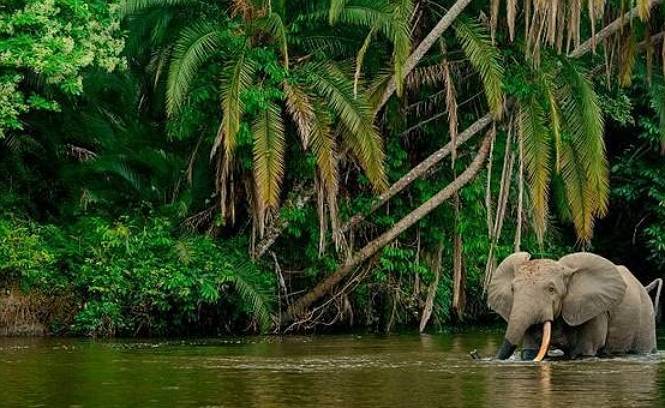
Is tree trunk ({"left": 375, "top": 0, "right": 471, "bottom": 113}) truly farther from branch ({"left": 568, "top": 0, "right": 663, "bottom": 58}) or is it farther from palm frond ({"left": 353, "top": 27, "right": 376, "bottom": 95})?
branch ({"left": 568, "top": 0, "right": 663, "bottom": 58})

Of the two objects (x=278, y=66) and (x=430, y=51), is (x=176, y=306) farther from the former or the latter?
(x=430, y=51)

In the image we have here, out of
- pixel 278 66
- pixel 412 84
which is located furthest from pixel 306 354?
pixel 412 84

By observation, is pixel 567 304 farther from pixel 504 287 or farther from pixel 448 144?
pixel 448 144

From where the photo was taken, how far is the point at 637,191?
35.8 meters

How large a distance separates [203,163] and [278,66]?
106 inches

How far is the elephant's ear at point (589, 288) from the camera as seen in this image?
63.9 feet

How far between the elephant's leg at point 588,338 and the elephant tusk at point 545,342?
0.87m

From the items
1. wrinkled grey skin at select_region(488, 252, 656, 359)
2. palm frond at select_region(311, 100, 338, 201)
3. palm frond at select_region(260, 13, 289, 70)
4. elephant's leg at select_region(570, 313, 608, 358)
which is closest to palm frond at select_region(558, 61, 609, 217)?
palm frond at select_region(311, 100, 338, 201)

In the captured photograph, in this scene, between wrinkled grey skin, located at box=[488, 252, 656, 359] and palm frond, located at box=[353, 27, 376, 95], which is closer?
wrinkled grey skin, located at box=[488, 252, 656, 359]

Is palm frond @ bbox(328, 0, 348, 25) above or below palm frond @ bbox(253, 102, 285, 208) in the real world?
above

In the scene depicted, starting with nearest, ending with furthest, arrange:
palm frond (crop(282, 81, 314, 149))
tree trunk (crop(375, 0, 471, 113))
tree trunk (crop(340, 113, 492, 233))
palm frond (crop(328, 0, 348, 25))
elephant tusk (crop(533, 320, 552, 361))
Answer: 1. elephant tusk (crop(533, 320, 552, 361))
2. palm frond (crop(328, 0, 348, 25))
3. palm frond (crop(282, 81, 314, 149))
4. tree trunk (crop(375, 0, 471, 113))
5. tree trunk (crop(340, 113, 492, 233))

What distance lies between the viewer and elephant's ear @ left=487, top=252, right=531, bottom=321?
19734 mm

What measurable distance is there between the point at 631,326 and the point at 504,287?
1982 millimetres

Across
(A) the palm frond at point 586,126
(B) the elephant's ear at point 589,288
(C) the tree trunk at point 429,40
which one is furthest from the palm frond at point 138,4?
(B) the elephant's ear at point 589,288
